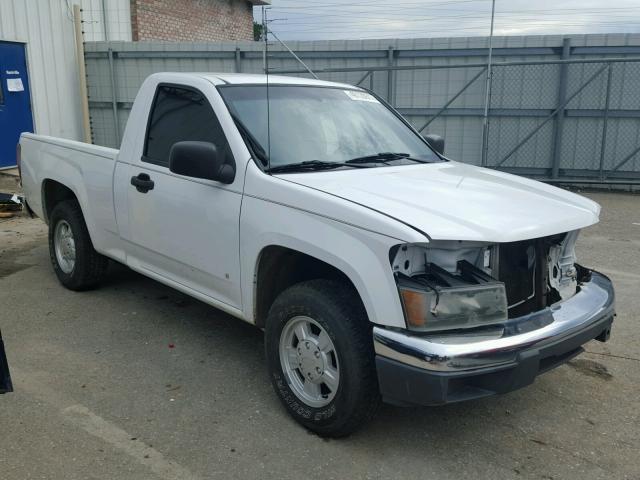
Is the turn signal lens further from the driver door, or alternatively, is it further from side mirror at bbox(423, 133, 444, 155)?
side mirror at bbox(423, 133, 444, 155)

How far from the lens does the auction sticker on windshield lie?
4.65 m

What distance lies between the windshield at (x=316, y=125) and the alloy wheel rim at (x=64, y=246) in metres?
2.47

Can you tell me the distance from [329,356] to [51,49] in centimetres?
1267

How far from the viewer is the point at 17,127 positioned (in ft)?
40.8

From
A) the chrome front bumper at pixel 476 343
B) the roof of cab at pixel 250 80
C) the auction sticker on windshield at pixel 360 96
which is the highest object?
the roof of cab at pixel 250 80

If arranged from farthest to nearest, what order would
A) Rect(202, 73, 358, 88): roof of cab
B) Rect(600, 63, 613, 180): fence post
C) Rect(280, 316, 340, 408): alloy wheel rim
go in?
Rect(600, 63, 613, 180): fence post → Rect(202, 73, 358, 88): roof of cab → Rect(280, 316, 340, 408): alloy wheel rim

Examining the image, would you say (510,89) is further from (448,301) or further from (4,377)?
(4,377)

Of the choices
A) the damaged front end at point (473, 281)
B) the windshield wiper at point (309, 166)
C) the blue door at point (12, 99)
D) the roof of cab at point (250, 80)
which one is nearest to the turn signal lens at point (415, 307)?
the damaged front end at point (473, 281)

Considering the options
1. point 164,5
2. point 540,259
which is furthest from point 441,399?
point 164,5

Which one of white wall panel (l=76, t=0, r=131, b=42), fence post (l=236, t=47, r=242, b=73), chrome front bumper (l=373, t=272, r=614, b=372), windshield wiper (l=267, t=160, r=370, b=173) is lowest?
chrome front bumper (l=373, t=272, r=614, b=372)

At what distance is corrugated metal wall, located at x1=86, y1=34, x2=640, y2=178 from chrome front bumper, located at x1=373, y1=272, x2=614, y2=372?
28.4ft

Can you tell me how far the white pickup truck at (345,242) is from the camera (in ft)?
9.20

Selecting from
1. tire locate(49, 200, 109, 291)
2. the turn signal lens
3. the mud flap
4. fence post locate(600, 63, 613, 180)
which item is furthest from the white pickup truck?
fence post locate(600, 63, 613, 180)

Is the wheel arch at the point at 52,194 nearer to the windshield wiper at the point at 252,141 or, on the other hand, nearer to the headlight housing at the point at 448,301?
the windshield wiper at the point at 252,141
